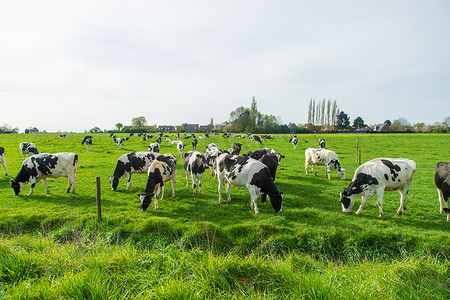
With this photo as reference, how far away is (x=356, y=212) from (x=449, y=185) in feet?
9.89

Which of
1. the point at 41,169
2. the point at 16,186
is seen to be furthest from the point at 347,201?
the point at 16,186

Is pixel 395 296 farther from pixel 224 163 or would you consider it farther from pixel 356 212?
pixel 224 163

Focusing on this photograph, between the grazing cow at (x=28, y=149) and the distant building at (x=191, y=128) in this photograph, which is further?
the distant building at (x=191, y=128)

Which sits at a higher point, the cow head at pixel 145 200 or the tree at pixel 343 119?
the tree at pixel 343 119

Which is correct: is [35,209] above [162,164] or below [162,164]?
below

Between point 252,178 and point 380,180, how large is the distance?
4.69 meters

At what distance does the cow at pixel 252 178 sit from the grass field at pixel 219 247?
55 centimetres

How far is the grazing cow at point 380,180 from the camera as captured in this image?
29.0ft

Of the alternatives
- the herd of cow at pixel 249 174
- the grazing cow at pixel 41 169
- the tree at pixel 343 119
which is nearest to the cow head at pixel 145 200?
the herd of cow at pixel 249 174

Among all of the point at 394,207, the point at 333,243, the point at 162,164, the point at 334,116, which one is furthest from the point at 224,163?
the point at 334,116

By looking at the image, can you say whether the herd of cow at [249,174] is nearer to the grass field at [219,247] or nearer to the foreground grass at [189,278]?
the grass field at [219,247]

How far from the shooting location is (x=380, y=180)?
29.0ft

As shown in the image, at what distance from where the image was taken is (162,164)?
10.7 meters

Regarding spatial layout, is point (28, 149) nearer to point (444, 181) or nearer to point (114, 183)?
point (114, 183)
